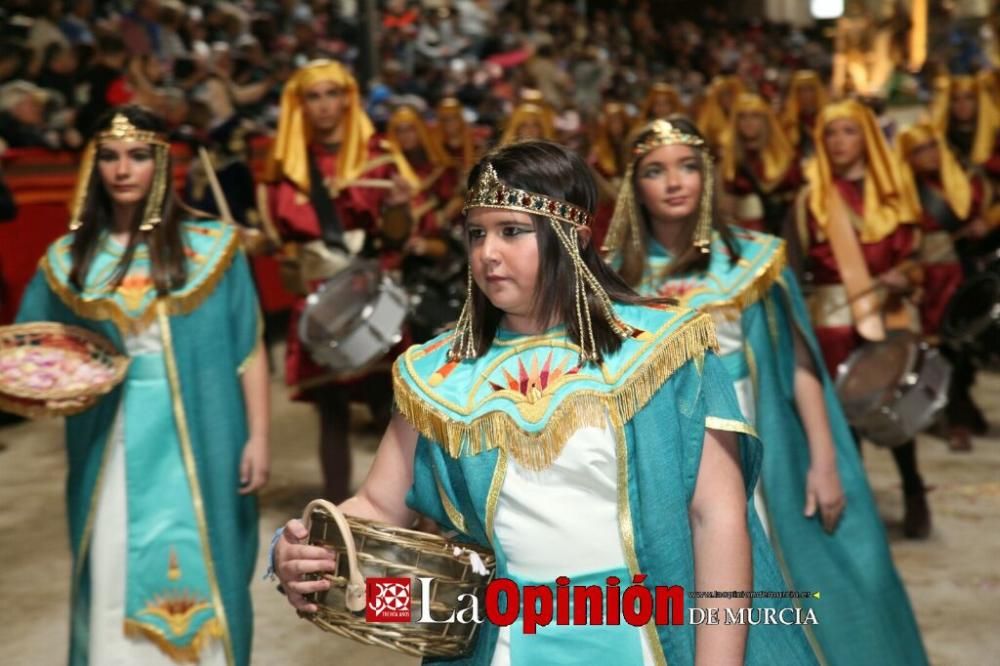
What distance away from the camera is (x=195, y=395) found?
13.4 ft

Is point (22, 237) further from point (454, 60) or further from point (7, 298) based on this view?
point (454, 60)

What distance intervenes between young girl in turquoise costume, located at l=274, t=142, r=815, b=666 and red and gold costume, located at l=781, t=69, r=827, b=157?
9.96 meters

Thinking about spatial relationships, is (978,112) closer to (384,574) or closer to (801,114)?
(801,114)

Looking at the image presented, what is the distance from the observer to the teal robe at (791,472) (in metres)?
3.93

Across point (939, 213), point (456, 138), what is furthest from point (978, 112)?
point (456, 138)

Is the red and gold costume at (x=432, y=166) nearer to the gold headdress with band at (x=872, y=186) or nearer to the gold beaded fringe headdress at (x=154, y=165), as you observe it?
the gold headdress with band at (x=872, y=186)

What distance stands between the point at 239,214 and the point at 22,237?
152 cm

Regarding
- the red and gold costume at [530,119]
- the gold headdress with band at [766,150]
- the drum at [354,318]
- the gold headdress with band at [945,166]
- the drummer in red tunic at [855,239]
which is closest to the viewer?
the drum at [354,318]

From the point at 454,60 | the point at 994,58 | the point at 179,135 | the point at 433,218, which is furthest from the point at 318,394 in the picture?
the point at 454,60

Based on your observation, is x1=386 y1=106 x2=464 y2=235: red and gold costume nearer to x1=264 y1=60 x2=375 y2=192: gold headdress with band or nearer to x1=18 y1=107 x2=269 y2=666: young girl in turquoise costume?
x1=264 y1=60 x2=375 y2=192: gold headdress with band

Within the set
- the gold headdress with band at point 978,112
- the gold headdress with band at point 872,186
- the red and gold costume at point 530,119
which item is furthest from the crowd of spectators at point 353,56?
the gold headdress with band at point 978,112

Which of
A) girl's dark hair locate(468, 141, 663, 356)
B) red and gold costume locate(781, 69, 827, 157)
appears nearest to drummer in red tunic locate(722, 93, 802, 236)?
red and gold costume locate(781, 69, 827, 157)

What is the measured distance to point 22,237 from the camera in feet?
28.8

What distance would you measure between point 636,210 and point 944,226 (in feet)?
14.2
